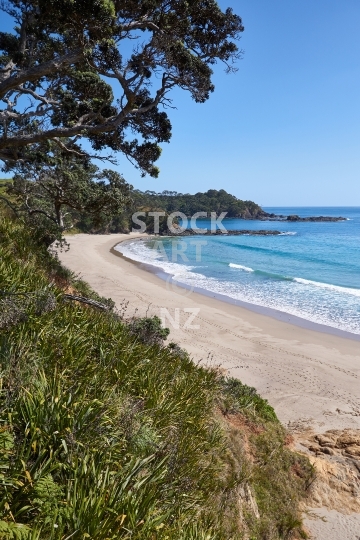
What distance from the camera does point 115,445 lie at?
3.28 metres

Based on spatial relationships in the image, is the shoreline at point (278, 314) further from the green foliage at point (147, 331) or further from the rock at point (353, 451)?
the green foliage at point (147, 331)

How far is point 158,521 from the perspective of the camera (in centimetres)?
276

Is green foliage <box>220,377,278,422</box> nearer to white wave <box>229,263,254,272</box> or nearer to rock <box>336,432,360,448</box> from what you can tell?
rock <box>336,432,360,448</box>

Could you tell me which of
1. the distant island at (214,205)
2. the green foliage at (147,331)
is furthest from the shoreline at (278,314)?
the distant island at (214,205)

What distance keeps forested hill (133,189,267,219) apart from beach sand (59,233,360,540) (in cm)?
8673

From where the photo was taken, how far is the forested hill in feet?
365

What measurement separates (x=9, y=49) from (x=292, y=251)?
138ft

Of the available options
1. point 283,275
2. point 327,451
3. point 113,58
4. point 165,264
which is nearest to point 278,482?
point 327,451

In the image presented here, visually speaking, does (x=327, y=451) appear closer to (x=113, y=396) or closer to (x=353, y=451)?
(x=353, y=451)

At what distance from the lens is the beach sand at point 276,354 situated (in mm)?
10438

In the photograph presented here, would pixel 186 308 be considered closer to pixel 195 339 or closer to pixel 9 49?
pixel 195 339

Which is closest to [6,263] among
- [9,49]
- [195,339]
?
[9,49]

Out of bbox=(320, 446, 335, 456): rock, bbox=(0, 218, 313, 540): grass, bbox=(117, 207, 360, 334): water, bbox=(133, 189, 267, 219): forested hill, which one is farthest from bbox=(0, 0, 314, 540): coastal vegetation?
bbox=(133, 189, 267, 219): forested hill

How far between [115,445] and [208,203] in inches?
4565
